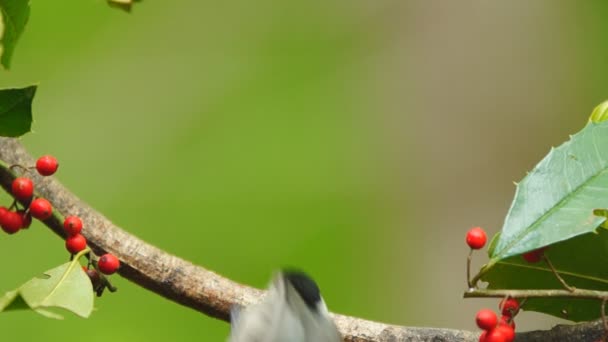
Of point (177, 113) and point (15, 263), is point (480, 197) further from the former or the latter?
point (15, 263)

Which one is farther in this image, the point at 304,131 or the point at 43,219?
the point at 304,131

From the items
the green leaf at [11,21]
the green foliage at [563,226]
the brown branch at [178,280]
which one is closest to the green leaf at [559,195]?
the green foliage at [563,226]

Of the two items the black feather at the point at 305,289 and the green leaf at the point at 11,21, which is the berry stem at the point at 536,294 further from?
the green leaf at the point at 11,21

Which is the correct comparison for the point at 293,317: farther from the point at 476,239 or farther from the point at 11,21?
the point at 11,21

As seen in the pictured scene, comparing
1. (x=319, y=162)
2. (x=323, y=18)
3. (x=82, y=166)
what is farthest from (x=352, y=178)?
(x=82, y=166)

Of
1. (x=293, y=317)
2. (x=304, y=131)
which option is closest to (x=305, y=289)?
(x=293, y=317)
